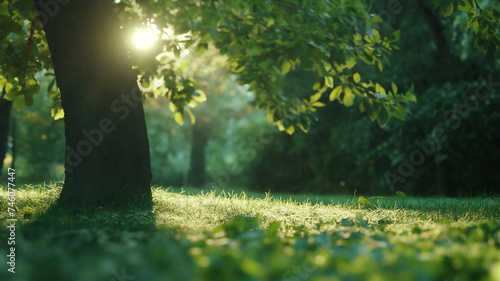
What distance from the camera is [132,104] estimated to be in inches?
229

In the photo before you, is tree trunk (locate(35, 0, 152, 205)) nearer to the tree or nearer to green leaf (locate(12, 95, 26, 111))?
the tree

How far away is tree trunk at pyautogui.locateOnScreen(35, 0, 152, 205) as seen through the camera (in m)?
5.50

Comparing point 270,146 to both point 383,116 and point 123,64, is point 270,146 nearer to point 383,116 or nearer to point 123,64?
point 383,116

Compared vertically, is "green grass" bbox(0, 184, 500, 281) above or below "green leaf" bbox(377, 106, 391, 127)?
below

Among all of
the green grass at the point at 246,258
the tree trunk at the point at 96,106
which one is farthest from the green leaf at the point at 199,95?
the green grass at the point at 246,258

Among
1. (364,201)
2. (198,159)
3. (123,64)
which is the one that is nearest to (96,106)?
(123,64)

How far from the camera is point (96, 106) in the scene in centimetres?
561

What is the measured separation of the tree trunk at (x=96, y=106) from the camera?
5.50 m

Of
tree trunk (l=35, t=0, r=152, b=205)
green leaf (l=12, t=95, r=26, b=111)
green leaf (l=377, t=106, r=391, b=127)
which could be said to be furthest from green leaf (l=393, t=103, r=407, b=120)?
green leaf (l=12, t=95, r=26, b=111)

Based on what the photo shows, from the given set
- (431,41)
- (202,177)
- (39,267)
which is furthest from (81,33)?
(202,177)

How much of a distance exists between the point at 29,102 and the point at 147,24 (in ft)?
7.25

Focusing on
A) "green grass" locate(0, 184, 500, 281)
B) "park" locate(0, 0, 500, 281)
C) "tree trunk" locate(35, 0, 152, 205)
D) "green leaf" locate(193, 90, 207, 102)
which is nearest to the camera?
"green grass" locate(0, 184, 500, 281)

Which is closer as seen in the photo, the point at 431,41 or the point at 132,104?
the point at 132,104

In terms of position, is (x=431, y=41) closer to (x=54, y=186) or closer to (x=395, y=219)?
(x=395, y=219)
